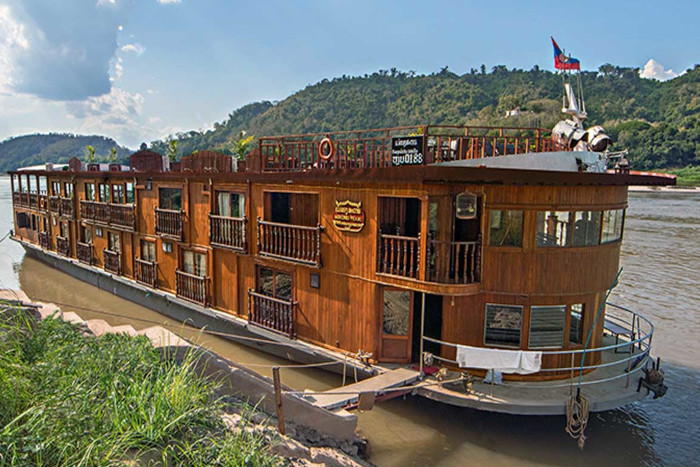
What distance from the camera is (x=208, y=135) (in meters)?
180

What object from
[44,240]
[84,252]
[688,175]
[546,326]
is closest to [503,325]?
[546,326]

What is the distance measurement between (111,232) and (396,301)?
563 inches

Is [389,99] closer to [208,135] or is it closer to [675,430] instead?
[208,135]

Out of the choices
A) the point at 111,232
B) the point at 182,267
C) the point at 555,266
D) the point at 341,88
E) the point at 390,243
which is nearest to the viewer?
the point at 555,266

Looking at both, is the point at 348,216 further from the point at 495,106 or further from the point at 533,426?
the point at 495,106

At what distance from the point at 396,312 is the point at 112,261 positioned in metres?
13.9

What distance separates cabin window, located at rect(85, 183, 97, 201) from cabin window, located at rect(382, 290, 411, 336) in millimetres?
15757

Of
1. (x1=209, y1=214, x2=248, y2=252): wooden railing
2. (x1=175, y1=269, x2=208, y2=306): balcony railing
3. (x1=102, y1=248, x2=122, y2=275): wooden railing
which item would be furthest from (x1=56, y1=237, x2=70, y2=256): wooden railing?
(x1=209, y1=214, x2=248, y2=252): wooden railing

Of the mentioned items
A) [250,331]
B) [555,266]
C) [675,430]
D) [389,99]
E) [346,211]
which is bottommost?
[675,430]

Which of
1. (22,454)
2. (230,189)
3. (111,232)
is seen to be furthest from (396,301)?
(111,232)

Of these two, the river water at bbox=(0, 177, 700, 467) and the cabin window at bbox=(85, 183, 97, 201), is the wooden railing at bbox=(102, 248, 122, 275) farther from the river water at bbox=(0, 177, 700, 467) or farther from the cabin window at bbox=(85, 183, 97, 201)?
the cabin window at bbox=(85, 183, 97, 201)

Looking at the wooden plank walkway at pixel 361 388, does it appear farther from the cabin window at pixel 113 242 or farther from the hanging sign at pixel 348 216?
the cabin window at pixel 113 242

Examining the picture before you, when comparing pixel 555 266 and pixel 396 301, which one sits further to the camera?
pixel 396 301

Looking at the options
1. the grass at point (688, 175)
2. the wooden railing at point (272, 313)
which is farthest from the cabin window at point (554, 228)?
the grass at point (688, 175)
